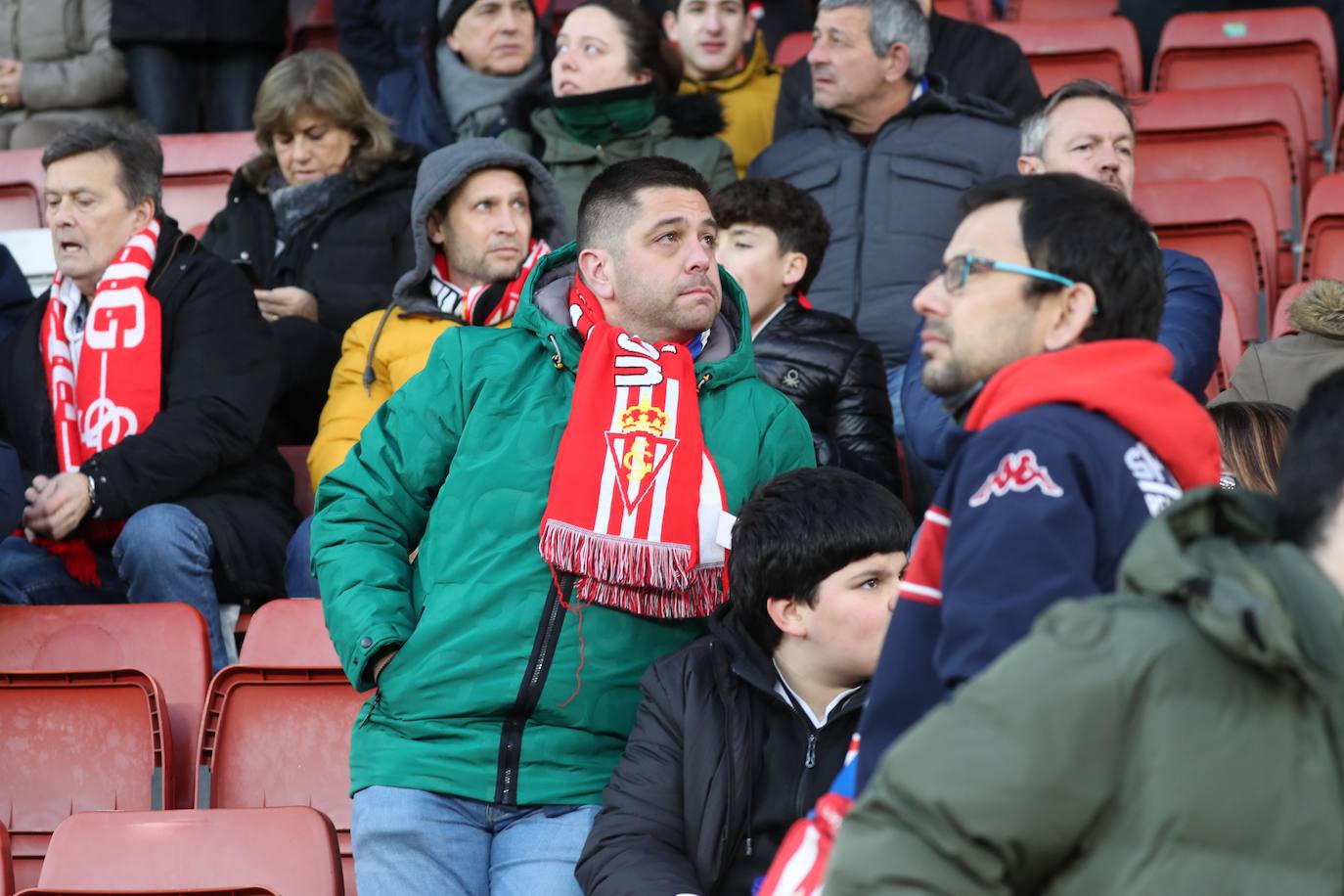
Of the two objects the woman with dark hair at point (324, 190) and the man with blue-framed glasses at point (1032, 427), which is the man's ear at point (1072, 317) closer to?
the man with blue-framed glasses at point (1032, 427)

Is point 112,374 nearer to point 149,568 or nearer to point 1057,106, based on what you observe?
point 149,568

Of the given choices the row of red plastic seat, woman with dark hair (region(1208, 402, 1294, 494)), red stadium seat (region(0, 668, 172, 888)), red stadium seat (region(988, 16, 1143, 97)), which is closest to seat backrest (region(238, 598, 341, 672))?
the row of red plastic seat

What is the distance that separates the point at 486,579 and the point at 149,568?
4.59ft

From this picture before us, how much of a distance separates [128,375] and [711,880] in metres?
2.25

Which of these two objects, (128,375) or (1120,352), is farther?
(128,375)

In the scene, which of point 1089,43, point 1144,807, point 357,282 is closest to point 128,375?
point 357,282

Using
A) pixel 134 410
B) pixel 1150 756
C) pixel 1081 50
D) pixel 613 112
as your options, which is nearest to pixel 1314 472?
pixel 1150 756

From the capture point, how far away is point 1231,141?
5688 millimetres

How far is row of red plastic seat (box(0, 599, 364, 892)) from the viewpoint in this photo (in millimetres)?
3473

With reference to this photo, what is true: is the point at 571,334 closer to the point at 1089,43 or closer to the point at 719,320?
the point at 719,320

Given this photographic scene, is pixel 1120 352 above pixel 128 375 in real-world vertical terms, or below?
above

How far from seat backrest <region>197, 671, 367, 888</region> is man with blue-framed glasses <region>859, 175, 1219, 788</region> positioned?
1814mm

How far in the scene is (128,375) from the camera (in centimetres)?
430

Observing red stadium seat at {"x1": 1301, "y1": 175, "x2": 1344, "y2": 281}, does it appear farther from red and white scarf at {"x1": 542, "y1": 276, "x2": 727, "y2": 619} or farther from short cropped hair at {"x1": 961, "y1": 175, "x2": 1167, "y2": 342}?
short cropped hair at {"x1": 961, "y1": 175, "x2": 1167, "y2": 342}
